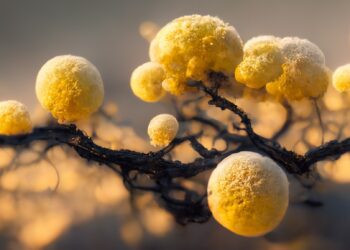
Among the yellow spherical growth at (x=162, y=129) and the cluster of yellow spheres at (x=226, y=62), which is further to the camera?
the yellow spherical growth at (x=162, y=129)

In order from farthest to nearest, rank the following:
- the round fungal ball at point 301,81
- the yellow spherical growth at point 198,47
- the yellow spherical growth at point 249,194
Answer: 1. the round fungal ball at point 301,81
2. the yellow spherical growth at point 198,47
3. the yellow spherical growth at point 249,194

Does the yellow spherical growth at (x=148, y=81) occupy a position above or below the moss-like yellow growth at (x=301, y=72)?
below

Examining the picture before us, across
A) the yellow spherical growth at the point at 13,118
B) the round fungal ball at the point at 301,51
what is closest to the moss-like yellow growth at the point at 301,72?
the round fungal ball at the point at 301,51

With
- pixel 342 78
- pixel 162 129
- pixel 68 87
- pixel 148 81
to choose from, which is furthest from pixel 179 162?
pixel 342 78

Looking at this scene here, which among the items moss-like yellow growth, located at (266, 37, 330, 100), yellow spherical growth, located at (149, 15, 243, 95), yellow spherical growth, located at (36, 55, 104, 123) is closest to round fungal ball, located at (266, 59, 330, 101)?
moss-like yellow growth, located at (266, 37, 330, 100)

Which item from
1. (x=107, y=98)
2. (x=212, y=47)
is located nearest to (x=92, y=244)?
(x=107, y=98)

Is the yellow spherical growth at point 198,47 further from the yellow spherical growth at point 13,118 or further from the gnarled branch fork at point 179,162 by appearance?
the yellow spherical growth at point 13,118
